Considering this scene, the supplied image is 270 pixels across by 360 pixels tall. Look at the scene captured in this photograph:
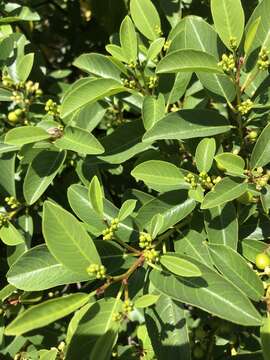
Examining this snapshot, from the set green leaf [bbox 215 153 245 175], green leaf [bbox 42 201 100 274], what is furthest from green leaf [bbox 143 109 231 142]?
green leaf [bbox 42 201 100 274]

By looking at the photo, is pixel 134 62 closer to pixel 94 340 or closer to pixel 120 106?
pixel 120 106

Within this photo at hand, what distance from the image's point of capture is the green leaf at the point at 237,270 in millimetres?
1667

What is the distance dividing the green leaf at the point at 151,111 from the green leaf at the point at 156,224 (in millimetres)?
393

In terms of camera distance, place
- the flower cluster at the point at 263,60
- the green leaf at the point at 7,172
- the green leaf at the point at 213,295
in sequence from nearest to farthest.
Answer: the green leaf at the point at 213,295 < the flower cluster at the point at 263,60 < the green leaf at the point at 7,172

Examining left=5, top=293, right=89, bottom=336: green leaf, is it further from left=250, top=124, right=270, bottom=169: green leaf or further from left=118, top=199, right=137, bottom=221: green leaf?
left=250, top=124, right=270, bottom=169: green leaf

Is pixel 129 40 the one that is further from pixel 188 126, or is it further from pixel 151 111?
pixel 188 126

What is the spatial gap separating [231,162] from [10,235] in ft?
3.10

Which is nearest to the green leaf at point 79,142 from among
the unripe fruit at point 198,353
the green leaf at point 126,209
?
the green leaf at point 126,209

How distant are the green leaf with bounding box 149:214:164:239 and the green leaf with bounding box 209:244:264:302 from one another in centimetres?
19

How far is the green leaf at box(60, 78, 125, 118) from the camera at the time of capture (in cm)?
178

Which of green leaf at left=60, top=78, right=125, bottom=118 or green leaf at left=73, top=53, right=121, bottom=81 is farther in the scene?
green leaf at left=73, top=53, right=121, bottom=81

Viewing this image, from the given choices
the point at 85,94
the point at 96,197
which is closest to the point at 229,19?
the point at 85,94

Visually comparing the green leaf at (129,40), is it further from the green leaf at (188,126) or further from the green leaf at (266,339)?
the green leaf at (266,339)

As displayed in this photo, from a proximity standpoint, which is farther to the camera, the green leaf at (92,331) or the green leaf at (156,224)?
the green leaf at (156,224)
